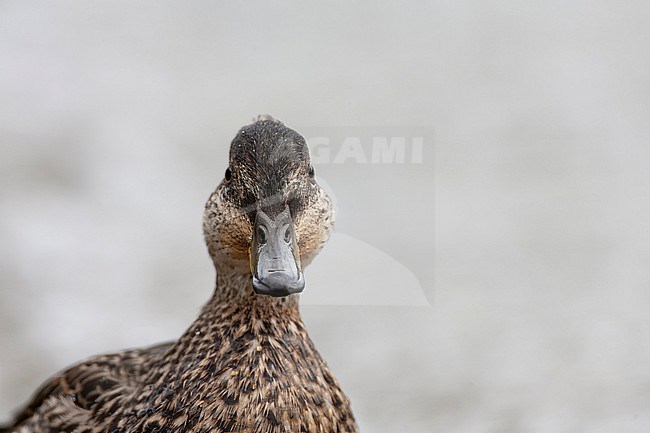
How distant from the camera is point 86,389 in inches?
121

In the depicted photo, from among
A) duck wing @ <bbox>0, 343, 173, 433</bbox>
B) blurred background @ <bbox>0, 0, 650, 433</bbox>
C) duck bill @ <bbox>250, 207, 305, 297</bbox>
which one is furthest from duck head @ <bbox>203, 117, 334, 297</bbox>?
blurred background @ <bbox>0, 0, 650, 433</bbox>

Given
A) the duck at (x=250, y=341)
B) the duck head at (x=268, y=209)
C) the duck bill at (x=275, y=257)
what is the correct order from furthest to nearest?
the duck at (x=250, y=341)
the duck head at (x=268, y=209)
the duck bill at (x=275, y=257)

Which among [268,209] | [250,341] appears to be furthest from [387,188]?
[268,209]

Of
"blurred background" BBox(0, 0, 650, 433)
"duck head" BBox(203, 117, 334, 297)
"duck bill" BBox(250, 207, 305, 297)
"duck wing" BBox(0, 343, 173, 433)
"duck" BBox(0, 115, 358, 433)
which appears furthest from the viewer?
"blurred background" BBox(0, 0, 650, 433)

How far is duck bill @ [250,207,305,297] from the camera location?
7.61 feet

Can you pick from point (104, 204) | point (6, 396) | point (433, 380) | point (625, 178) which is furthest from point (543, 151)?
point (6, 396)

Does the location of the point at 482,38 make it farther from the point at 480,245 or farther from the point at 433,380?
the point at 433,380

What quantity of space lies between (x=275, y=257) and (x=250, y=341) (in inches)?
18.1

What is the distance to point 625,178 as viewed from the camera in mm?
5766

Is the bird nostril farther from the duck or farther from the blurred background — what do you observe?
the blurred background

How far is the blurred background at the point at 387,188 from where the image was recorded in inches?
178

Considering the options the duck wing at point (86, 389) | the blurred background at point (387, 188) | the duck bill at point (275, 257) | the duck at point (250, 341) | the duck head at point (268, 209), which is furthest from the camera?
the blurred background at point (387, 188)

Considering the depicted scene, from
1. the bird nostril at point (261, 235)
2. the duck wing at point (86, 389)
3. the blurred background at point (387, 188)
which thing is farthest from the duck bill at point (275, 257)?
the blurred background at point (387, 188)

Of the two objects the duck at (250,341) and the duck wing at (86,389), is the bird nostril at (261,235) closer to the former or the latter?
the duck at (250,341)
